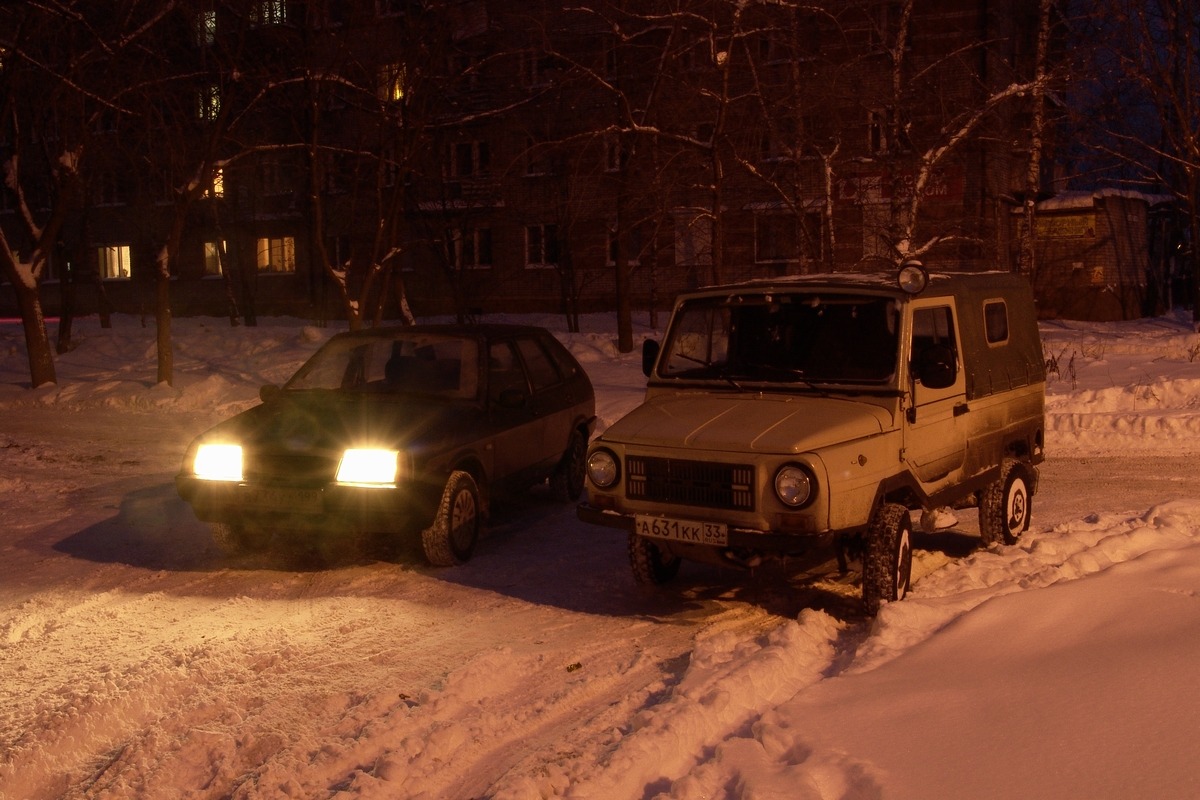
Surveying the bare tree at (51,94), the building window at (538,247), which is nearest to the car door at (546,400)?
the bare tree at (51,94)

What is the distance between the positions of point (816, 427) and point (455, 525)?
9.47 ft

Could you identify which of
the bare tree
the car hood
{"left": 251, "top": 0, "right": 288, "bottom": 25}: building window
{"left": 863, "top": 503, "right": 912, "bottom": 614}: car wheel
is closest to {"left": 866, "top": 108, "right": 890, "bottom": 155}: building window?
{"left": 251, "top": 0, "right": 288, "bottom": 25}: building window

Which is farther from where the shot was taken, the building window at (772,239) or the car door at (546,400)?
the building window at (772,239)

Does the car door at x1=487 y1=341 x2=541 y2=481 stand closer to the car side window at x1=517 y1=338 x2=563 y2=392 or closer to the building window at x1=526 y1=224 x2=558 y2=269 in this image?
the car side window at x1=517 y1=338 x2=563 y2=392

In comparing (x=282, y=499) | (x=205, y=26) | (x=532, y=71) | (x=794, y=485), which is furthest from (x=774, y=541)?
(x=532, y=71)

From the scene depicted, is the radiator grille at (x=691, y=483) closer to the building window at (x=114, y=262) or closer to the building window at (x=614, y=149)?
the building window at (x=614, y=149)

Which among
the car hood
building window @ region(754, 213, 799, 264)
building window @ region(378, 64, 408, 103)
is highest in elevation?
building window @ region(378, 64, 408, 103)

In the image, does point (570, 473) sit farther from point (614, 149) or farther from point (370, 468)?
point (614, 149)

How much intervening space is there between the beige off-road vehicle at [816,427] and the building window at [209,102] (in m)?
14.0

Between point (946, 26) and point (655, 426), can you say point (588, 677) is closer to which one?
point (655, 426)

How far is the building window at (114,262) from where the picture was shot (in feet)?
161

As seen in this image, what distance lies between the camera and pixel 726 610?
6.80 m

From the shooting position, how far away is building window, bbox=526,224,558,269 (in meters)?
36.9

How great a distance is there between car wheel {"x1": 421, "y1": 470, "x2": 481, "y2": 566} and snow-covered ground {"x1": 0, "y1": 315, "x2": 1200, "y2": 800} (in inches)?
7.8
